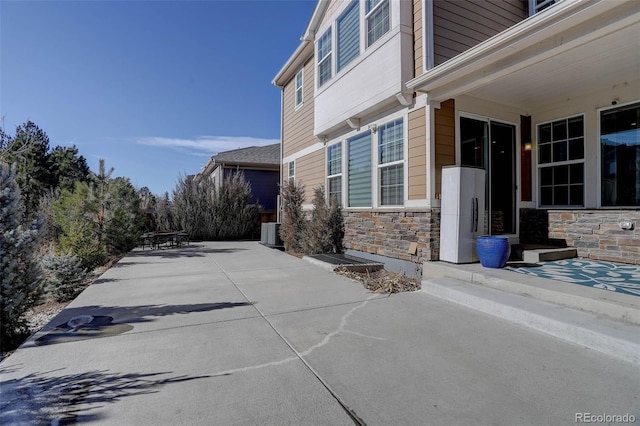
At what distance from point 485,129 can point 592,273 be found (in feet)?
10.3

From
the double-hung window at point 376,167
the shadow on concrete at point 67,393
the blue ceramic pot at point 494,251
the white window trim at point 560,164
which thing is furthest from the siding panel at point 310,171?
the shadow on concrete at point 67,393

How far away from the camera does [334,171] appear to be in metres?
9.11

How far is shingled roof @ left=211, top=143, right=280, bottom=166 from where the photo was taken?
55.8ft

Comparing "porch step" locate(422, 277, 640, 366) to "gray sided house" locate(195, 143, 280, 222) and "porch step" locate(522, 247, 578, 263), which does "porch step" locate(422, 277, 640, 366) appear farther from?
"gray sided house" locate(195, 143, 280, 222)

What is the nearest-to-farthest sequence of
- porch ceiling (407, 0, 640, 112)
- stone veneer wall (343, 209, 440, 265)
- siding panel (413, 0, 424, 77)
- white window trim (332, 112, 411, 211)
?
porch ceiling (407, 0, 640, 112) → stone veneer wall (343, 209, 440, 265) → siding panel (413, 0, 424, 77) → white window trim (332, 112, 411, 211)

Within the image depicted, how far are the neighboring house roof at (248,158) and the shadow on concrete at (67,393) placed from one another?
14292 millimetres

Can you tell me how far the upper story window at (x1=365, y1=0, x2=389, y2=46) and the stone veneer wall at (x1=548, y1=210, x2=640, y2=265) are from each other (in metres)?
5.09

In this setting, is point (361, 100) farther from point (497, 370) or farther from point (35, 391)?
point (35, 391)

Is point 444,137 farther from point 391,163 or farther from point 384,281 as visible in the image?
point 384,281

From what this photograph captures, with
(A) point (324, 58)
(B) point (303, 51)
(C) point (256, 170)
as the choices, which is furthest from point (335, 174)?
(C) point (256, 170)

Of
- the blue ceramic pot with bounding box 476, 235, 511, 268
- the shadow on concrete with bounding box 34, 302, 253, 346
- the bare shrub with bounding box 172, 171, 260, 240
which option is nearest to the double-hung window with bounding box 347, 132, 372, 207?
the blue ceramic pot with bounding box 476, 235, 511, 268

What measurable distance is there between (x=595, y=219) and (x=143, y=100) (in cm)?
1460

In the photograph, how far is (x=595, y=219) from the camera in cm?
566

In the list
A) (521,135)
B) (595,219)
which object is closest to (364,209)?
(521,135)
